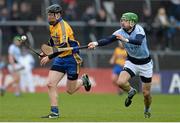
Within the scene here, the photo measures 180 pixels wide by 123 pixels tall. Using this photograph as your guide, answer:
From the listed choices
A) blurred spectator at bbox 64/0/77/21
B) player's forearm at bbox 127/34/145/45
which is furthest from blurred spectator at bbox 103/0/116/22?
player's forearm at bbox 127/34/145/45

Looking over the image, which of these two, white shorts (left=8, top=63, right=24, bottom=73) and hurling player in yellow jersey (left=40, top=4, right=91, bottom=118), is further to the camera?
white shorts (left=8, top=63, right=24, bottom=73)

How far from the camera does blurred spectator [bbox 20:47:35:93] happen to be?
3319 centimetres

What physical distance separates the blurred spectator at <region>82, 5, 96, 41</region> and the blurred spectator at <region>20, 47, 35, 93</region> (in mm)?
2824

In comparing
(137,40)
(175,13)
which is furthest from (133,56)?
(175,13)

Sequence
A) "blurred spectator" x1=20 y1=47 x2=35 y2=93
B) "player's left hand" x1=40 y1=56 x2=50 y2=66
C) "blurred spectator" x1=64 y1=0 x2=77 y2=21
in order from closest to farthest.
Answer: "player's left hand" x1=40 y1=56 x2=50 y2=66 → "blurred spectator" x1=20 y1=47 x2=35 y2=93 → "blurred spectator" x1=64 y1=0 x2=77 y2=21

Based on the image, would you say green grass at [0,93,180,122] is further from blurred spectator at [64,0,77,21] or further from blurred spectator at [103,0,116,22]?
blurred spectator at [103,0,116,22]

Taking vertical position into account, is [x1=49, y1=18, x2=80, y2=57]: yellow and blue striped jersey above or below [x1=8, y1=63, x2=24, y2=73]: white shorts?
above

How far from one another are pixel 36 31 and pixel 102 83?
4.60 metres

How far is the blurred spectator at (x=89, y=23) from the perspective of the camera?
35375 millimetres

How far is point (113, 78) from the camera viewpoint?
32.3 metres

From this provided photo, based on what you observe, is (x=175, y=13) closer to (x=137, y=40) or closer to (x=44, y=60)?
(x=137, y=40)

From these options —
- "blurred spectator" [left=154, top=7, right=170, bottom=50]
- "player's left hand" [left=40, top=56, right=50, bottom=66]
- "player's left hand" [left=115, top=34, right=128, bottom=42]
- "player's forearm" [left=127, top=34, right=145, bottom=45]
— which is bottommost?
"blurred spectator" [left=154, top=7, right=170, bottom=50]

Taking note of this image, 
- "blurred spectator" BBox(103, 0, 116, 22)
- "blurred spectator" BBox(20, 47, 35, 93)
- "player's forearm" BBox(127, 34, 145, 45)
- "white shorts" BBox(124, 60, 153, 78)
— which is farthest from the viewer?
"blurred spectator" BBox(103, 0, 116, 22)

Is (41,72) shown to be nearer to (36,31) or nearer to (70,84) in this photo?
(36,31)
